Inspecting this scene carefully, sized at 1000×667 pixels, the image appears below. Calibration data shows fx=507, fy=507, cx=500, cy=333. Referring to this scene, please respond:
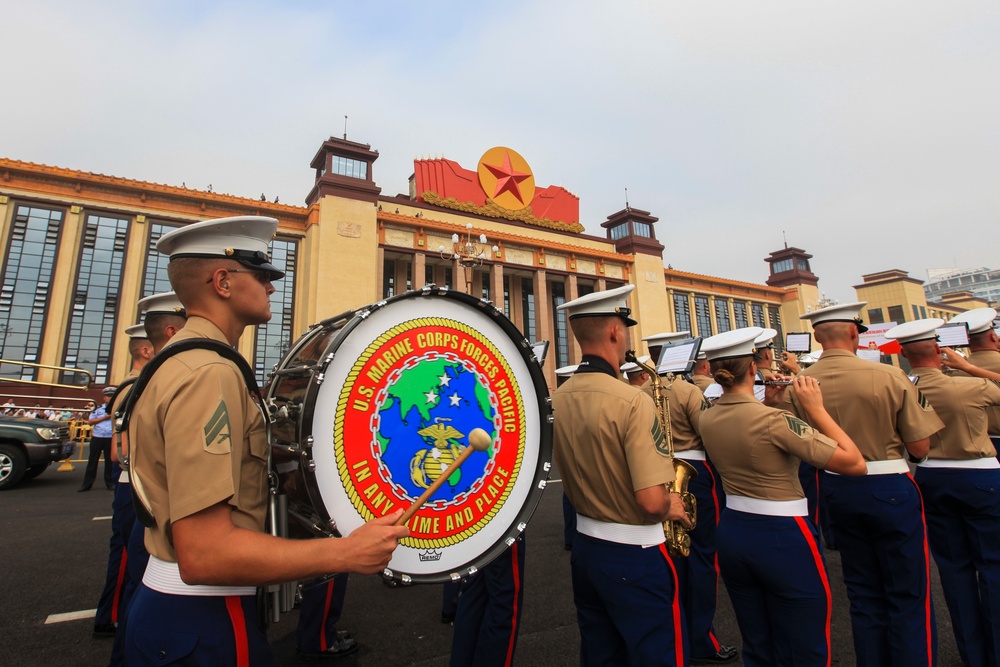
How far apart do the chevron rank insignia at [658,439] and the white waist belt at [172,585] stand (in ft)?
5.43

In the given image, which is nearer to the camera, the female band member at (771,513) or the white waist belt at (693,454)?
the female band member at (771,513)

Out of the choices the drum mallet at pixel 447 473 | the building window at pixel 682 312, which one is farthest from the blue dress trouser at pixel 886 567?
the building window at pixel 682 312

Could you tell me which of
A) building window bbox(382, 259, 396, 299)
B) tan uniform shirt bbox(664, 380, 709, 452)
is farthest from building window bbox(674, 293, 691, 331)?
tan uniform shirt bbox(664, 380, 709, 452)

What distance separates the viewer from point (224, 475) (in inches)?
49.9

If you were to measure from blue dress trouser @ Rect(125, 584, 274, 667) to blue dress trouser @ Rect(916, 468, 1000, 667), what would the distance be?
4.17 metres

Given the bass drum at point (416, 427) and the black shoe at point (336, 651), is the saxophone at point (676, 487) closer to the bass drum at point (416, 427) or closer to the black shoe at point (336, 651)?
the bass drum at point (416, 427)

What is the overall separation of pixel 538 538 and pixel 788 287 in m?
46.4

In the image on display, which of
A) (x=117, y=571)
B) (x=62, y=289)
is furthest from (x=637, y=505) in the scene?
(x=62, y=289)

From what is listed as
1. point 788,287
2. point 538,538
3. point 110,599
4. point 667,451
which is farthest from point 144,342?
point 788,287

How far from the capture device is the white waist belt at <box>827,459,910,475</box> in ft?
9.78

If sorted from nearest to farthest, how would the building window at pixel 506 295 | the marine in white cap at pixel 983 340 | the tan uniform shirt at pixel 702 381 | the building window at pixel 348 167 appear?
1. the marine in white cap at pixel 983 340
2. the tan uniform shirt at pixel 702 381
3. the building window at pixel 348 167
4. the building window at pixel 506 295

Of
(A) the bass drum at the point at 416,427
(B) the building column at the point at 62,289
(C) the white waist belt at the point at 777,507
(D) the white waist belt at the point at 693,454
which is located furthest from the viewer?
(B) the building column at the point at 62,289

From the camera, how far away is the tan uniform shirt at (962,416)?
3357mm

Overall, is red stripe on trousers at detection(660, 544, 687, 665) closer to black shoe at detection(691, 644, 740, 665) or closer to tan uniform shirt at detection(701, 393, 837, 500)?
tan uniform shirt at detection(701, 393, 837, 500)
